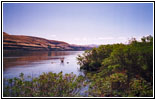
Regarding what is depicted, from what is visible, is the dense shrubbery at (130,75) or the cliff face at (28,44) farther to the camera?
the cliff face at (28,44)

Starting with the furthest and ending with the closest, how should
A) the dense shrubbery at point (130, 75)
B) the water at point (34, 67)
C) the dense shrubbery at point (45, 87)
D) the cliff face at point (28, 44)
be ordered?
the cliff face at point (28, 44) → the water at point (34, 67) → the dense shrubbery at point (130, 75) → the dense shrubbery at point (45, 87)

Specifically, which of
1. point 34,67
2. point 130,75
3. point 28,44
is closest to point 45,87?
point 130,75

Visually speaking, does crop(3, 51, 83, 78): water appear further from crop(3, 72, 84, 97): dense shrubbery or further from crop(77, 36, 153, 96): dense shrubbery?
crop(77, 36, 153, 96): dense shrubbery

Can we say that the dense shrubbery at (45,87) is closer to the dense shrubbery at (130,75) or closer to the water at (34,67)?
the dense shrubbery at (130,75)

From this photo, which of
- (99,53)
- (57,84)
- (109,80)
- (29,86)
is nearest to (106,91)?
(109,80)

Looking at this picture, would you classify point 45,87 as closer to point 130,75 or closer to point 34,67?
point 130,75

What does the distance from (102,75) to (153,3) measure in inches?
269

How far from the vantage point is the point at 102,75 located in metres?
13.5

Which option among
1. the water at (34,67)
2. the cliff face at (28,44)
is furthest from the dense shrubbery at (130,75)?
the cliff face at (28,44)

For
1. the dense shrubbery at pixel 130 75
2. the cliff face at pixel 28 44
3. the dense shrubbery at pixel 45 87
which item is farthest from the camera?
the cliff face at pixel 28 44

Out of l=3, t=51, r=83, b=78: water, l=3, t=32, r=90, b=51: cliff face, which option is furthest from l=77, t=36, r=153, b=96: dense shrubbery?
l=3, t=32, r=90, b=51: cliff face

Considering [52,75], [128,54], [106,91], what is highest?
[128,54]

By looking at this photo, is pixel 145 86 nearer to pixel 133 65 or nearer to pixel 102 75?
pixel 133 65

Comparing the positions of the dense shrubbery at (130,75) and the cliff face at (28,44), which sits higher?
the cliff face at (28,44)
